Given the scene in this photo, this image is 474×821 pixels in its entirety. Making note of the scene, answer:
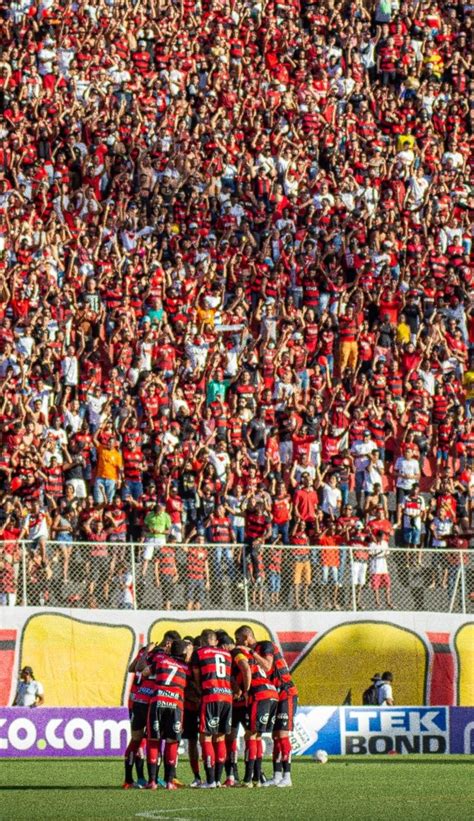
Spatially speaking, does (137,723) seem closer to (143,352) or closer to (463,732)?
(463,732)

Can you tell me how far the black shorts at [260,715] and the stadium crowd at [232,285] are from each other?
6.75m

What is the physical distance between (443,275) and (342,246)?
1958 millimetres

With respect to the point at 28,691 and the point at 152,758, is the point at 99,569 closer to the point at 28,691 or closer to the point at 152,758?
the point at 28,691

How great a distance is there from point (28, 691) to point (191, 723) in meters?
6.29

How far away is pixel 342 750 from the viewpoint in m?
25.1

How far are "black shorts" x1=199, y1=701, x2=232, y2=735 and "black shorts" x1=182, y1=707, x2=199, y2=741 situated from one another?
0.79 m

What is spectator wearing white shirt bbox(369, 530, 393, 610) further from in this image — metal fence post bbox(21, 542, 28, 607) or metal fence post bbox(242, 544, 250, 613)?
metal fence post bbox(21, 542, 28, 607)

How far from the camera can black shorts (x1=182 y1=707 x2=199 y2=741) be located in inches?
777

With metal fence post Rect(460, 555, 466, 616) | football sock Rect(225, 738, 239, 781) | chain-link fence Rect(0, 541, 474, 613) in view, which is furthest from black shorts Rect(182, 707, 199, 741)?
metal fence post Rect(460, 555, 466, 616)

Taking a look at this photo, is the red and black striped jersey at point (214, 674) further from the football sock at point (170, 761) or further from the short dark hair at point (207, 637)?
the football sock at point (170, 761)

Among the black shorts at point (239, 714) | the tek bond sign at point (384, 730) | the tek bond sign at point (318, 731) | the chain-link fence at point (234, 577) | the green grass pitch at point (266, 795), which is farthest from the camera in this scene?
the chain-link fence at point (234, 577)

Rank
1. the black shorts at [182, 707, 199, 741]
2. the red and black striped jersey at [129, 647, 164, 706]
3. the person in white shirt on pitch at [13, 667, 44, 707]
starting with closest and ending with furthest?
the red and black striped jersey at [129, 647, 164, 706] < the black shorts at [182, 707, 199, 741] < the person in white shirt on pitch at [13, 667, 44, 707]

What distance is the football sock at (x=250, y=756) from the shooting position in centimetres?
1914

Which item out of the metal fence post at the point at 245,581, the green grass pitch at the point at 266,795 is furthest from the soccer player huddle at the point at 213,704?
the metal fence post at the point at 245,581
